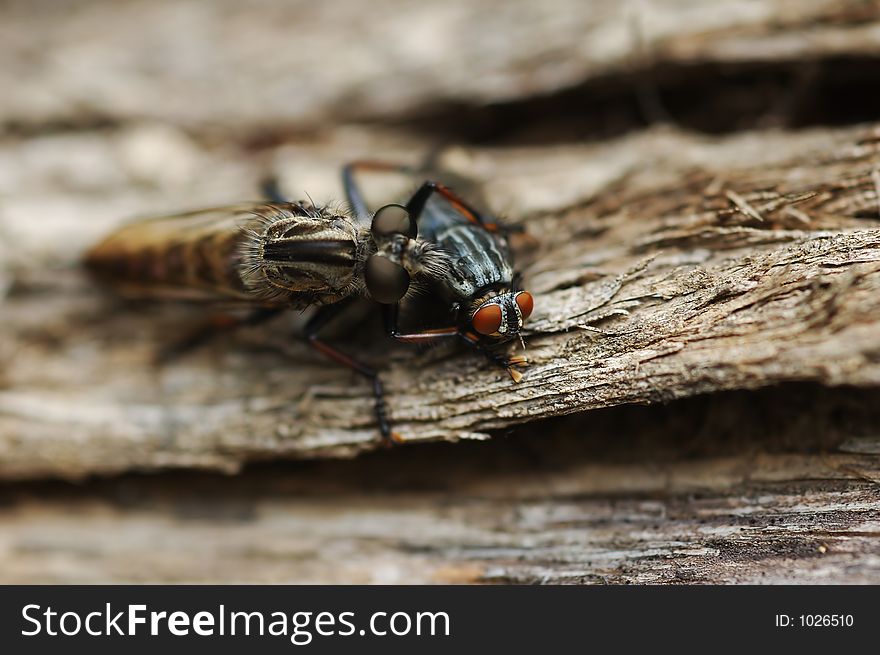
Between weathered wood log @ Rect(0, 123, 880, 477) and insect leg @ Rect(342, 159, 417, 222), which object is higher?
insect leg @ Rect(342, 159, 417, 222)

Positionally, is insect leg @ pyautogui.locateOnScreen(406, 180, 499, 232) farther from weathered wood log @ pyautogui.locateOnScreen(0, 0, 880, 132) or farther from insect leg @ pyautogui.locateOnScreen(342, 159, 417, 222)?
weathered wood log @ pyautogui.locateOnScreen(0, 0, 880, 132)

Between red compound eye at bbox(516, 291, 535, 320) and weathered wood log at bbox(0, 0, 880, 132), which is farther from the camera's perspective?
weathered wood log at bbox(0, 0, 880, 132)

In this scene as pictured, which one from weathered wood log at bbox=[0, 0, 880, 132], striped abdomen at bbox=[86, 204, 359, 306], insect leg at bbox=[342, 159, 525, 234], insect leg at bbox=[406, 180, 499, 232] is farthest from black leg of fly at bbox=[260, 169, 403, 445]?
weathered wood log at bbox=[0, 0, 880, 132]

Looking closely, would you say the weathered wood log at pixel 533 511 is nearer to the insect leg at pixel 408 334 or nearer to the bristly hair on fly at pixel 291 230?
the insect leg at pixel 408 334

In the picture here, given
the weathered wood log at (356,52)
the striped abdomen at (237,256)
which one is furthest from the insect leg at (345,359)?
the weathered wood log at (356,52)

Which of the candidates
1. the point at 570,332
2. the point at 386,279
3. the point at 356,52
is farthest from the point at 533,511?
the point at 356,52

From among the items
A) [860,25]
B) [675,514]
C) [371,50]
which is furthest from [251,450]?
[860,25]

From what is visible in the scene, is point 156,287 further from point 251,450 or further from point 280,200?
point 251,450

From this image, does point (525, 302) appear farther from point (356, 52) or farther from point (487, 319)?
point (356, 52)
